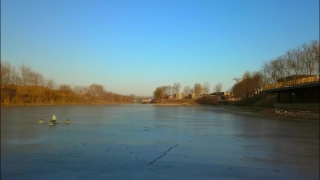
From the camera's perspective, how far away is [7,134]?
14.3 ft

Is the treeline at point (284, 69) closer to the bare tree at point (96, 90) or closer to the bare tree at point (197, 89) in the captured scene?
the bare tree at point (96, 90)

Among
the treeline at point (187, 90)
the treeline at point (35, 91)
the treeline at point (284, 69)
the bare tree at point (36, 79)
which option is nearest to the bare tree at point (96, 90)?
the treeline at point (35, 91)

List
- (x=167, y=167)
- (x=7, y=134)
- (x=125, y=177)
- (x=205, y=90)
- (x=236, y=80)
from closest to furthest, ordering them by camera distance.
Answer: (x=7, y=134), (x=125, y=177), (x=167, y=167), (x=236, y=80), (x=205, y=90)

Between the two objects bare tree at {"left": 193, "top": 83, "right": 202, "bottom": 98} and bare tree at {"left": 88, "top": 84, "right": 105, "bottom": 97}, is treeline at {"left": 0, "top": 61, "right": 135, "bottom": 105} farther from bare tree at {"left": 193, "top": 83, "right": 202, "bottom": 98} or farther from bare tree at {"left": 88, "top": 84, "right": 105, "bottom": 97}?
bare tree at {"left": 193, "top": 83, "right": 202, "bottom": 98}

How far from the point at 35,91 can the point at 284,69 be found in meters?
61.5

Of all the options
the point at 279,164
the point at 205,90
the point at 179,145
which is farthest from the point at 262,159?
the point at 205,90

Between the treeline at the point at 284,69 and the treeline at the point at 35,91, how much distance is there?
29052mm

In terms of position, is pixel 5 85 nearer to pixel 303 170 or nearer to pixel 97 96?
pixel 303 170

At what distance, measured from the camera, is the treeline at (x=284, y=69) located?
42.9 metres

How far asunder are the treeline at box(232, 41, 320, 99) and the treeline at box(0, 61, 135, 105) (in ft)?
95.3

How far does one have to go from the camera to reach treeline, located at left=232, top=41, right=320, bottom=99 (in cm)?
4294

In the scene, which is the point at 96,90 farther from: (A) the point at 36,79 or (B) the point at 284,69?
(B) the point at 284,69

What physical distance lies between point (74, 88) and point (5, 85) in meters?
5.86

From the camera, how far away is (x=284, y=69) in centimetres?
5878
